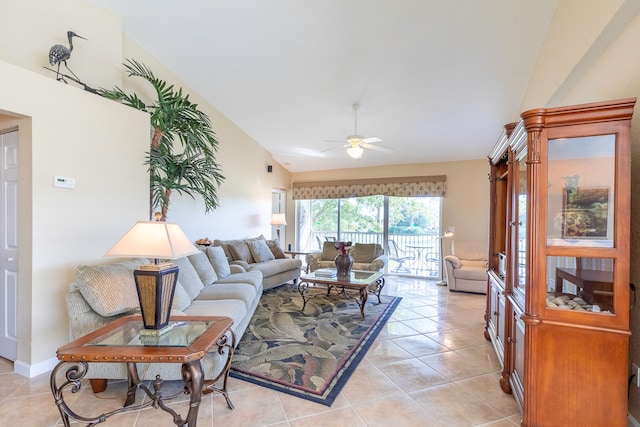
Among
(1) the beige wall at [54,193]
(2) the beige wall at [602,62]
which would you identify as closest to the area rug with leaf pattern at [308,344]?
(1) the beige wall at [54,193]

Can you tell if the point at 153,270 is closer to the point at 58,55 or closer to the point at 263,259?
the point at 58,55

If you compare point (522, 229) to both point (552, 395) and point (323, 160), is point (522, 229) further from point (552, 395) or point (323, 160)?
point (323, 160)

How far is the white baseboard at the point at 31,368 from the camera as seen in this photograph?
2363 millimetres

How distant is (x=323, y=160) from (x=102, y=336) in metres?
5.43

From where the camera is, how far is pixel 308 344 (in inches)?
116

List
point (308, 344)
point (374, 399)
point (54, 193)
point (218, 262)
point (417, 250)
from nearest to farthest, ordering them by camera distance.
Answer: point (374, 399)
point (54, 193)
point (308, 344)
point (218, 262)
point (417, 250)

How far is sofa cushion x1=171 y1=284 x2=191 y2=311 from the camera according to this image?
2.56 meters

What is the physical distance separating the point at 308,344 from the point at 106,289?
→ 70.6 inches

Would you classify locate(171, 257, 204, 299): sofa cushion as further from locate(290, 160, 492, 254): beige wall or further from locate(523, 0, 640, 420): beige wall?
locate(290, 160, 492, 254): beige wall

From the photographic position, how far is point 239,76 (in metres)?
4.07

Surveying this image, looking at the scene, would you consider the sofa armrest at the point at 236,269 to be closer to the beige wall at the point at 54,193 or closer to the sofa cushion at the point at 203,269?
the sofa cushion at the point at 203,269

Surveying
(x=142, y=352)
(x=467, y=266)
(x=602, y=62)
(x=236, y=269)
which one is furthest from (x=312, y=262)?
(x=602, y=62)

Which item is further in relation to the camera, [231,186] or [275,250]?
[275,250]

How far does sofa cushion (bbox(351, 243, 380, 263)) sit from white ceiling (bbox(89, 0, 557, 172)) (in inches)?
85.5
